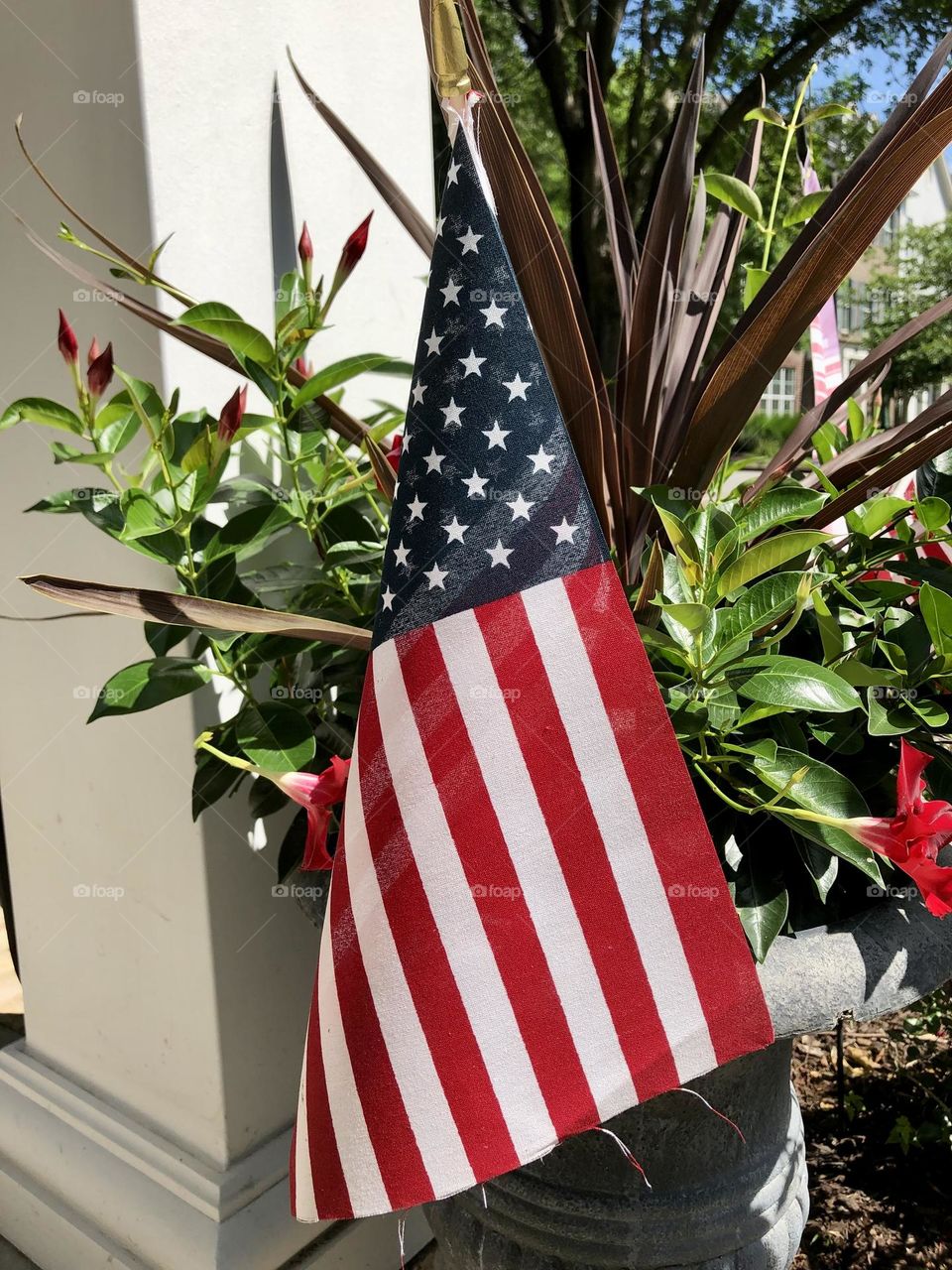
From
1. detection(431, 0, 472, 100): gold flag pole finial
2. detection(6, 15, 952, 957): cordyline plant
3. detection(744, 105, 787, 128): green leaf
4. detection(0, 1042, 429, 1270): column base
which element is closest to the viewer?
detection(431, 0, 472, 100): gold flag pole finial

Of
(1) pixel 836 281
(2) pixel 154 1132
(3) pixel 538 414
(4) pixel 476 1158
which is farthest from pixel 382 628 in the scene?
(2) pixel 154 1132

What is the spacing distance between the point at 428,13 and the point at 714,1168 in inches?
44.2

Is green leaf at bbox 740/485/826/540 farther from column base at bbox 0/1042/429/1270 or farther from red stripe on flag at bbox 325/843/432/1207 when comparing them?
column base at bbox 0/1042/429/1270

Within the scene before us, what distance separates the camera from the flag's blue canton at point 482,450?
800mm

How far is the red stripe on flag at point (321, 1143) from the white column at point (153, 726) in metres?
0.51

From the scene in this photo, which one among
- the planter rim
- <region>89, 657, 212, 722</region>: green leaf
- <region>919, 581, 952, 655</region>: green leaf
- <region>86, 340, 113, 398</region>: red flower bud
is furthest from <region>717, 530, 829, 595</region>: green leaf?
<region>86, 340, 113, 398</region>: red flower bud

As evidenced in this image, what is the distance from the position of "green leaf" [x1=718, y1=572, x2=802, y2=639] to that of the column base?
1.10 metres

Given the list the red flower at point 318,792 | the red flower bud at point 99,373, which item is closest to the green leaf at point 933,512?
the red flower at point 318,792

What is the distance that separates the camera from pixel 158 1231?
56.9 inches

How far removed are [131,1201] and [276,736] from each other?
88cm

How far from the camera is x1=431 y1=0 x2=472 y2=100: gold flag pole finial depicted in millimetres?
771

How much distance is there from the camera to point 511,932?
0.81m

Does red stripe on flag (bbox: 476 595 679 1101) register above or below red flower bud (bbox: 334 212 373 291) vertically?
below

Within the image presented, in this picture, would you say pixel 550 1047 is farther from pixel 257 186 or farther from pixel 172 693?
pixel 257 186
